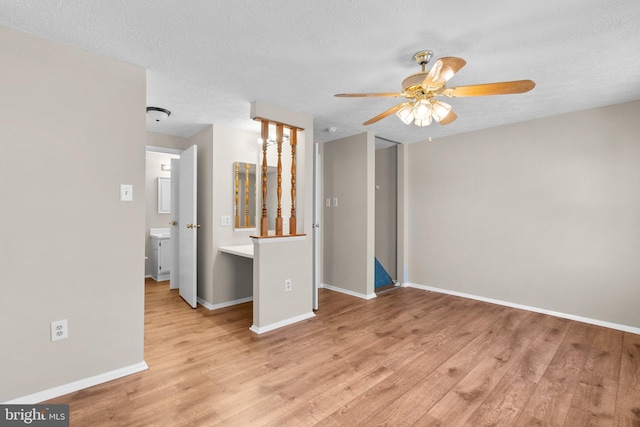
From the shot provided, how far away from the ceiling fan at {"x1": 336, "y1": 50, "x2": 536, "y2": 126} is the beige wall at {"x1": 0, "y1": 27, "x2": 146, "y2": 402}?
1665 mm

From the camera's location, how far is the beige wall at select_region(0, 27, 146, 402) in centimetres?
183

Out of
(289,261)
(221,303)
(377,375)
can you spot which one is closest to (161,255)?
(221,303)

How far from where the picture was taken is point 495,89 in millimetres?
1859

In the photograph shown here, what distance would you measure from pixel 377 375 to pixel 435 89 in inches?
79.8

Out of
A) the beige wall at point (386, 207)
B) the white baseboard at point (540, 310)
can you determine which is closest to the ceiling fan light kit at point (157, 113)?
the beige wall at point (386, 207)

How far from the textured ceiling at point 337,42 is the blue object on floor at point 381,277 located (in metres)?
2.87

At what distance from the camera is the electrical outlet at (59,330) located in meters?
1.94

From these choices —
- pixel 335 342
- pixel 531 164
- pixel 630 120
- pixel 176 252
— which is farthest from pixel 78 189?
pixel 630 120

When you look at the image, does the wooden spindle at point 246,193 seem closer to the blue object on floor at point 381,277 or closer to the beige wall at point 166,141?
the beige wall at point 166,141

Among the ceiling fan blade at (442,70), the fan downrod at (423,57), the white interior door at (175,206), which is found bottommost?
the white interior door at (175,206)

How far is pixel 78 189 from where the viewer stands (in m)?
2.04

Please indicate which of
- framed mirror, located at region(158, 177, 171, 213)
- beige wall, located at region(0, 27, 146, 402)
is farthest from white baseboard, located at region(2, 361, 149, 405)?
framed mirror, located at region(158, 177, 171, 213)

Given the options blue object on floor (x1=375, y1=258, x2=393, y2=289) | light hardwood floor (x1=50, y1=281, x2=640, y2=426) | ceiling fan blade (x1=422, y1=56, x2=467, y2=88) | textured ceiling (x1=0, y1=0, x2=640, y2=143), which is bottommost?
light hardwood floor (x1=50, y1=281, x2=640, y2=426)

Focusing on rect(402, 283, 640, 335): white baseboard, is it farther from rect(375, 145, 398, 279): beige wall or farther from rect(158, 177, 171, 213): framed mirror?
rect(158, 177, 171, 213): framed mirror
